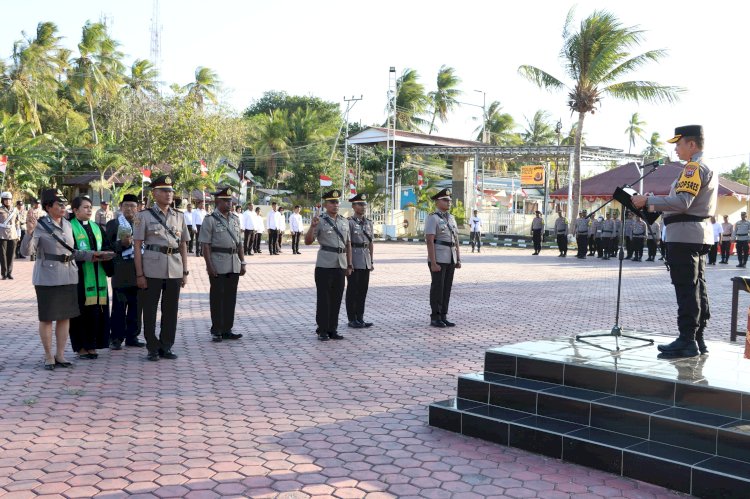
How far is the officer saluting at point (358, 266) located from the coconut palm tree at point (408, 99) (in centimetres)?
4328

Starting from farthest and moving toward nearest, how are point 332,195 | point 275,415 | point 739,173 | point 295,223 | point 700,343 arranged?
point 739,173
point 295,223
point 332,195
point 700,343
point 275,415

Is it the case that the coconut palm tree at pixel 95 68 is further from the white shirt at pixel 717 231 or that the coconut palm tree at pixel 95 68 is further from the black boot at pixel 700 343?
the black boot at pixel 700 343

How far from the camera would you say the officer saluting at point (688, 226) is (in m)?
5.70

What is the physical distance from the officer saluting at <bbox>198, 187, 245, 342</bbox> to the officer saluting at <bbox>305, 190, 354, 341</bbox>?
3.07 ft

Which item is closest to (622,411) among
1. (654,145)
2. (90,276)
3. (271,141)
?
(90,276)

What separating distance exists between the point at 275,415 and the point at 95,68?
1750 inches

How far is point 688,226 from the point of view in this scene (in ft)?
19.0

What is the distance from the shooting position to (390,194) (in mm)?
38062

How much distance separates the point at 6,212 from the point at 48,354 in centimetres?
1007

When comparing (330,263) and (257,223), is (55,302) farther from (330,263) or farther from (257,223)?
(257,223)

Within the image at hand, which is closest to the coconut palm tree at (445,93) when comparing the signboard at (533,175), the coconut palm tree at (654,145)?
the signboard at (533,175)

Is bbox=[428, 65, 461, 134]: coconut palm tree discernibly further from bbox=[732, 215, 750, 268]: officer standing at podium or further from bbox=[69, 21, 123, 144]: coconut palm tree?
bbox=[732, 215, 750, 268]: officer standing at podium

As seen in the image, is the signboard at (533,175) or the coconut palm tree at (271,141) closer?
the signboard at (533,175)

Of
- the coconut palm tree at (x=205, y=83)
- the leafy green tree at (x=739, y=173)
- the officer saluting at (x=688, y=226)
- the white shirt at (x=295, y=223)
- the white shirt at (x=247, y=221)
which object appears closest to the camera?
the officer saluting at (x=688, y=226)
